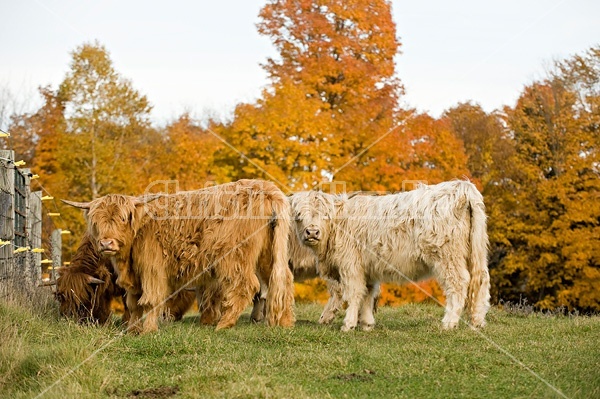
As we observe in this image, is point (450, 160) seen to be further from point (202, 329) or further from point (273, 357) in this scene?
point (273, 357)

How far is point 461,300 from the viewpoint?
8.39 m

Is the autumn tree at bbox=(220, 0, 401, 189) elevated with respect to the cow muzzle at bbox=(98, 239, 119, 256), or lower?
elevated

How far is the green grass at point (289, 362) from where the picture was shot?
5.50 m

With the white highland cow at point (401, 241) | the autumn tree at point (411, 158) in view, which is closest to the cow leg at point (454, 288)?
the white highland cow at point (401, 241)

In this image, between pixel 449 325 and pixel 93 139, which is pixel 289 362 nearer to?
pixel 449 325

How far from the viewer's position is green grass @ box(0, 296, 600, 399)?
550 cm

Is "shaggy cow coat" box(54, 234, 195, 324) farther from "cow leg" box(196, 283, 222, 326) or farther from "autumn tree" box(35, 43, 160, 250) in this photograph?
"autumn tree" box(35, 43, 160, 250)

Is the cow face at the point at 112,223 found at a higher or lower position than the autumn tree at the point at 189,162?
lower

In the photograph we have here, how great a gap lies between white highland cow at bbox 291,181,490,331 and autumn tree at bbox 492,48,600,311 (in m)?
11.2

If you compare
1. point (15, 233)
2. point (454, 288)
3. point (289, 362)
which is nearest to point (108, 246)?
point (15, 233)

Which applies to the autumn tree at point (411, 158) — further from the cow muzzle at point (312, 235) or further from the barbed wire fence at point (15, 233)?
the barbed wire fence at point (15, 233)

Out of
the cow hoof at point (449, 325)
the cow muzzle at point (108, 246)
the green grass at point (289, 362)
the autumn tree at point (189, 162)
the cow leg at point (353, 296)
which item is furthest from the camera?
the autumn tree at point (189, 162)

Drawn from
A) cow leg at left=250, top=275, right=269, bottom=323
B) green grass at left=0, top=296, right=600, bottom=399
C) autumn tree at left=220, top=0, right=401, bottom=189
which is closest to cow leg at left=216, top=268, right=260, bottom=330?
green grass at left=0, top=296, right=600, bottom=399

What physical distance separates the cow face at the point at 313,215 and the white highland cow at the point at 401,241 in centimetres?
1
